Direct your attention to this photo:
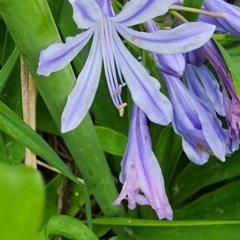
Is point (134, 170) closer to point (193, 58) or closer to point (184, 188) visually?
point (193, 58)

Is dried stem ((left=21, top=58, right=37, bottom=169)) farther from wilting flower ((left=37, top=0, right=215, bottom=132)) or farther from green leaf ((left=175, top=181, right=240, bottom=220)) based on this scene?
green leaf ((left=175, top=181, right=240, bottom=220))

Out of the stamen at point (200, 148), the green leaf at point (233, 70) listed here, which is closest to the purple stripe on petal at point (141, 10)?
the green leaf at point (233, 70)

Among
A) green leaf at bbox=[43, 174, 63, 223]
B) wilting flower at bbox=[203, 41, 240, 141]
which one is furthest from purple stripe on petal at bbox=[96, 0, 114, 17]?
green leaf at bbox=[43, 174, 63, 223]

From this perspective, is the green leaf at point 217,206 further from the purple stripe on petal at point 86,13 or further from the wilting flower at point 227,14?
the purple stripe on petal at point 86,13

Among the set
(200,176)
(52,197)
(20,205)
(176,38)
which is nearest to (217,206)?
(200,176)

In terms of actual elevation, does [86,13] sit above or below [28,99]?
above

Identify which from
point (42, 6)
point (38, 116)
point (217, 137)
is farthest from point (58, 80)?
point (38, 116)

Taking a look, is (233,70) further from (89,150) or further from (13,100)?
(13,100)
